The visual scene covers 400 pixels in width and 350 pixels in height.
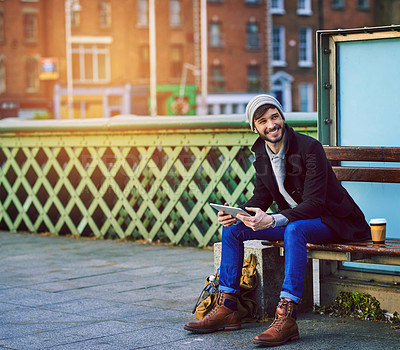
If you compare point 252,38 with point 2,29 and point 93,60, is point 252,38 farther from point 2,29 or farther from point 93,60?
point 2,29

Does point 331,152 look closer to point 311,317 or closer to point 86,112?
point 311,317

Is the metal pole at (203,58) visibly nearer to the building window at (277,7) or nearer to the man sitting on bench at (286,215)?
the building window at (277,7)

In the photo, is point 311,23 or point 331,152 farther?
point 311,23

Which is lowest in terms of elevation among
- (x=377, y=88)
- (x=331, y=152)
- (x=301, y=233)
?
(x=301, y=233)

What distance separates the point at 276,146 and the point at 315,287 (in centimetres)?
174

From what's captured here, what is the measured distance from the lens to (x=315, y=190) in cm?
478

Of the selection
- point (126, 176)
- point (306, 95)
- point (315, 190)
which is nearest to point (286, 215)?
point (315, 190)

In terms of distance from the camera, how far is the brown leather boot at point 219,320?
4914 mm

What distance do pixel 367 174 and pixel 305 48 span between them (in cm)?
5435

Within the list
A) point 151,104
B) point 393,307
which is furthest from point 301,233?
point 151,104

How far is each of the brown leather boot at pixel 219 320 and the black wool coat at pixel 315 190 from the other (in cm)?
65

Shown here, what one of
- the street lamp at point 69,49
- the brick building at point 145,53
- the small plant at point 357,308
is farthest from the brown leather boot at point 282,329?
the street lamp at point 69,49

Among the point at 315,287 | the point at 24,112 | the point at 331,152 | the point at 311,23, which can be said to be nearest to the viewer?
the point at 331,152

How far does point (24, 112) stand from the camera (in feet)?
168
